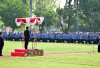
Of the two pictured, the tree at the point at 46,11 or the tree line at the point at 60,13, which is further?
the tree at the point at 46,11

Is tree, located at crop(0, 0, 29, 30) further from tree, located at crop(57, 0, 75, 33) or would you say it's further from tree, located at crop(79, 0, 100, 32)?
tree, located at crop(79, 0, 100, 32)

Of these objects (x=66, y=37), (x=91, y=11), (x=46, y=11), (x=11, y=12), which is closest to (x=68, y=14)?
(x=91, y=11)

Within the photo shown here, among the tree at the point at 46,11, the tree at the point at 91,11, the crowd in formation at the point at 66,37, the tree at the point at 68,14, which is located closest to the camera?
the crowd in formation at the point at 66,37

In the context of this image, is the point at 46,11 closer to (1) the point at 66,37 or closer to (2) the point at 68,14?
(2) the point at 68,14

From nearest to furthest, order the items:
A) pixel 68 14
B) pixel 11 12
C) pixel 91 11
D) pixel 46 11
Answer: pixel 11 12 < pixel 68 14 < pixel 91 11 < pixel 46 11

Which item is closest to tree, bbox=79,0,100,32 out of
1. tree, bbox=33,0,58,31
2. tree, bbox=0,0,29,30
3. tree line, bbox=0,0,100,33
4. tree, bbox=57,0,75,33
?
tree line, bbox=0,0,100,33

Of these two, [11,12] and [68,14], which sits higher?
[11,12]

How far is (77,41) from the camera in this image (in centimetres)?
5722

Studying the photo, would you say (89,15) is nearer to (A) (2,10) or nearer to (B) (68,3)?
(B) (68,3)

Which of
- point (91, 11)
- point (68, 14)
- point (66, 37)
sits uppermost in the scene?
point (91, 11)

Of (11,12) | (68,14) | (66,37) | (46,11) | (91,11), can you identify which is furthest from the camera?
(46,11)

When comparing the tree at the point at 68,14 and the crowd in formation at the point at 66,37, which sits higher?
the tree at the point at 68,14

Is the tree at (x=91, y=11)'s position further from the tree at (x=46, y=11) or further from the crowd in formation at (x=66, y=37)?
the crowd in formation at (x=66, y=37)

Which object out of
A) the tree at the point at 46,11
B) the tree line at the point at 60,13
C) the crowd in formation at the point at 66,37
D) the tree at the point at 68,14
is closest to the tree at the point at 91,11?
the tree line at the point at 60,13
